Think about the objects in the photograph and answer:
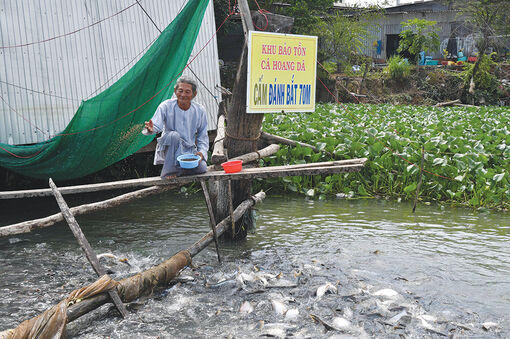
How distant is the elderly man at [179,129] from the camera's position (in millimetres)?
4523

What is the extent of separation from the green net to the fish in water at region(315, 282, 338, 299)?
2.64 metres

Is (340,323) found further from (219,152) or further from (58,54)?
(58,54)

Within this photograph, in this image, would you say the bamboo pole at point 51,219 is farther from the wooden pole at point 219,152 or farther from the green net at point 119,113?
the green net at point 119,113

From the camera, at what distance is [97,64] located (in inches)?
288

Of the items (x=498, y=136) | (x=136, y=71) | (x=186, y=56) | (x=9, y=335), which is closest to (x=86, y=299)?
(x=9, y=335)

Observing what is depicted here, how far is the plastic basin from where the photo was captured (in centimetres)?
432

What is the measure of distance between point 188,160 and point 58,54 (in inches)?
144

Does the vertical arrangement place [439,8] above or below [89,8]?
above

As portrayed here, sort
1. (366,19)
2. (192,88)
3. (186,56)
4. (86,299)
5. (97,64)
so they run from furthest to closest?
(366,19) < (97,64) < (186,56) < (192,88) < (86,299)

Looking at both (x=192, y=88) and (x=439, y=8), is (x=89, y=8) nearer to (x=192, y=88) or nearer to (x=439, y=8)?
(x=192, y=88)

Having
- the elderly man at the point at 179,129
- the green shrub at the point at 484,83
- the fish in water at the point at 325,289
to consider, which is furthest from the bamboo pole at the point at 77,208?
the green shrub at the point at 484,83

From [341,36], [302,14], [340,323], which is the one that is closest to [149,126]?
[340,323]

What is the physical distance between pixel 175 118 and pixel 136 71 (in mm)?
789

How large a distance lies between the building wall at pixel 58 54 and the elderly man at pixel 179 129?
9.19 feet
